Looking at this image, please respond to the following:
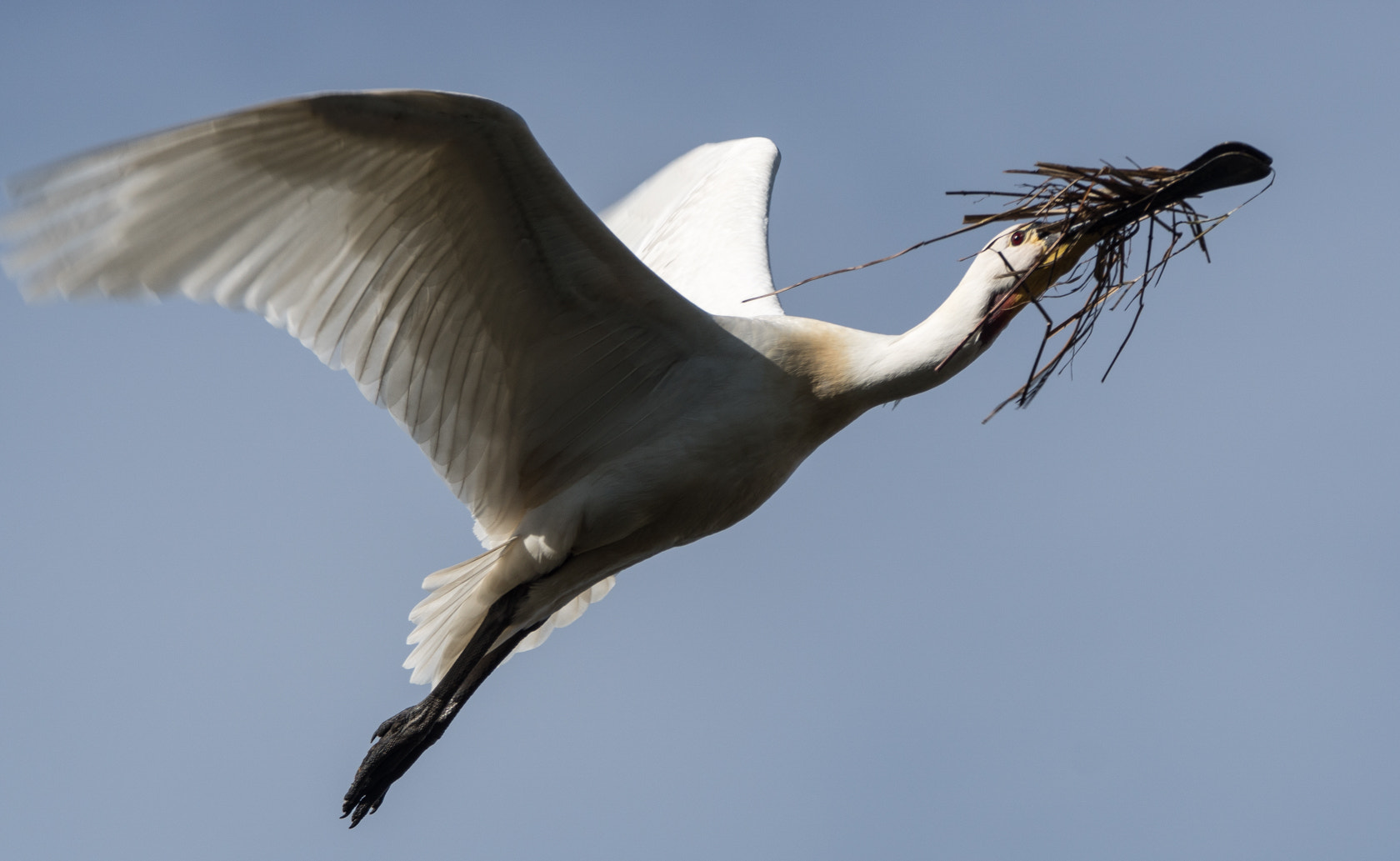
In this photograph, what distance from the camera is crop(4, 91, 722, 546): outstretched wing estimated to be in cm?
561

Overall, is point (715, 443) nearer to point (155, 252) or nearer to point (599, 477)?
point (599, 477)

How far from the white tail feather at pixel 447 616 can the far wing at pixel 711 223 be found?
5.47ft

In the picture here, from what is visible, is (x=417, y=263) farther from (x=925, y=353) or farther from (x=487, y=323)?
(x=925, y=353)

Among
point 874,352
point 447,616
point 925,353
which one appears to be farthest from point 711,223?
point 447,616

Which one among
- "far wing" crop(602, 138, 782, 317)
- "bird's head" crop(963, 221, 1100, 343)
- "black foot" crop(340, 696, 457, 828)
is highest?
"far wing" crop(602, 138, 782, 317)

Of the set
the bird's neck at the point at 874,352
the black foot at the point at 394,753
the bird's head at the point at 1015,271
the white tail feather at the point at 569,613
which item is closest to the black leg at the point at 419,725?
the black foot at the point at 394,753

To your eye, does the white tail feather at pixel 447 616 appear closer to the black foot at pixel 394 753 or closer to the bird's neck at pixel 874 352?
the black foot at pixel 394 753

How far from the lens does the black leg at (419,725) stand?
6.93 meters

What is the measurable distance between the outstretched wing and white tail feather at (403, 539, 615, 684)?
189 millimetres

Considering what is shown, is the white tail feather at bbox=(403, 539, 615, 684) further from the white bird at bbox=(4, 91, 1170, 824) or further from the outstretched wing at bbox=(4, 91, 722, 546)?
the outstretched wing at bbox=(4, 91, 722, 546)

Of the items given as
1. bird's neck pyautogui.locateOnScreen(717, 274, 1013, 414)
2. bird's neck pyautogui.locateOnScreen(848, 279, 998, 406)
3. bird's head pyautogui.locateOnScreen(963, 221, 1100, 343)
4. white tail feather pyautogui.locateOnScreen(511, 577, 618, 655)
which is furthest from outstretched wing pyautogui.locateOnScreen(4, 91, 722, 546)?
bird's head pyautogui.locateOnScreen(963, 221, 1100, 343)

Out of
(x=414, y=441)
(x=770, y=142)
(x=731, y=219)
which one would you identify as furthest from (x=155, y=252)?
(x=770, y=142)

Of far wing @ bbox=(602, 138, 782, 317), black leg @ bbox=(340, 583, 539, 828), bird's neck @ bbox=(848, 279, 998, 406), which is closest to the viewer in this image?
bird's neck @ bbox=(848, 279, 998, 406)

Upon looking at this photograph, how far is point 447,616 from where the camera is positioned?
7371 mm
